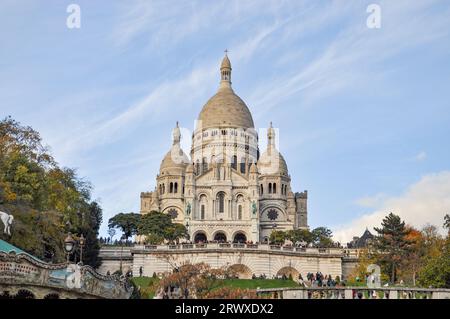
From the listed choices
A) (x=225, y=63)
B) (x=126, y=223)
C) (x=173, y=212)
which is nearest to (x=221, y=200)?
(x=173, y=212)

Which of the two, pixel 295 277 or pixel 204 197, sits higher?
pixel 204 197

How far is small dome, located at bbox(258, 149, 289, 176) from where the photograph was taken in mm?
100438

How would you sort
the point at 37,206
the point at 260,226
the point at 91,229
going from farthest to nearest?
the point at 260,226, the point at 91,229, the point at 37,206

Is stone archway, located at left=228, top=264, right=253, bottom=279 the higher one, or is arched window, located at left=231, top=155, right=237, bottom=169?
arched window, located at left=231, top=155, right=237, bottom=169

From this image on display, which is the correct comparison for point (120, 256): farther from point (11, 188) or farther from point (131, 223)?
point (11, 188)

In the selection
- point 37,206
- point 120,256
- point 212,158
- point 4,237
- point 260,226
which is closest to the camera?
point 4,237

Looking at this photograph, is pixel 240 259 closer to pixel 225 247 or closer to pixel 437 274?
pixel 225 247

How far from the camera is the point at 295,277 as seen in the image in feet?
196

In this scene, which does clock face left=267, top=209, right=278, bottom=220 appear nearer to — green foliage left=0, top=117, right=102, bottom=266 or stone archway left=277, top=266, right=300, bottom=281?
stone archway left=277, top=266, right=300, bottom=281

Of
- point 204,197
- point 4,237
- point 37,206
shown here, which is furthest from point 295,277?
point 204,197

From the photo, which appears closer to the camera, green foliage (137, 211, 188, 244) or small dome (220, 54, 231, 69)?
green foliage (137, 211, 188, 244)

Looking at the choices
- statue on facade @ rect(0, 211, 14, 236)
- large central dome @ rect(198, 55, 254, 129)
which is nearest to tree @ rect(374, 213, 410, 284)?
statue on facade @ rect(0, 211, 14, 236)

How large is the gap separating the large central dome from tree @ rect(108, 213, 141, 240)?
2811cm
